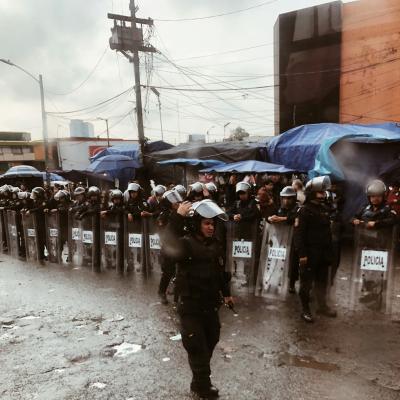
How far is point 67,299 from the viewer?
6871 mm

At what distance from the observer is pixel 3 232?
492 inches

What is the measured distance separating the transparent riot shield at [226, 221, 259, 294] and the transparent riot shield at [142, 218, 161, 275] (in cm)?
180

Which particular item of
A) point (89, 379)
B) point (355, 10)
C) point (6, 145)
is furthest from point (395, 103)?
point (6, 145)

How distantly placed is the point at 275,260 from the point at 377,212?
5.58 feet

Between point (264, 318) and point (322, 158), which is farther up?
point (322, 158)

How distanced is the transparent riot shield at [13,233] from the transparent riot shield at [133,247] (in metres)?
4.43

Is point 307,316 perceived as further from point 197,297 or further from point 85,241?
point 85,241

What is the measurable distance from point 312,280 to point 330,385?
2007mm

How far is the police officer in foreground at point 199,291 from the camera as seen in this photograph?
11.5ft

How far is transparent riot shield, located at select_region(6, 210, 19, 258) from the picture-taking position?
436 inches

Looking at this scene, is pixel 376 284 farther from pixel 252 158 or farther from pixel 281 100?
pixel 281 100

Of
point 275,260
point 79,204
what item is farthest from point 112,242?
point 275,260

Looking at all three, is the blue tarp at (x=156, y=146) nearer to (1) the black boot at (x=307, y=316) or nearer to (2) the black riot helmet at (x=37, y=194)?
(2) the black riot helmet at (x=37, y=194)

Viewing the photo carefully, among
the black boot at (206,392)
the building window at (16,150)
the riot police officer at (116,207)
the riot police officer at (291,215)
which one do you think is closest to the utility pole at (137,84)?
the riot police officer at (116,207)
